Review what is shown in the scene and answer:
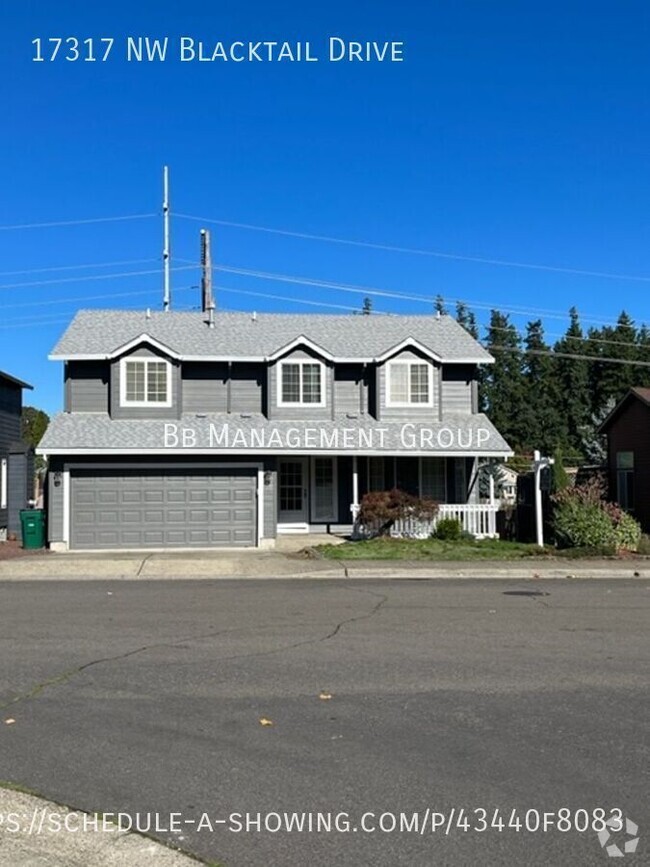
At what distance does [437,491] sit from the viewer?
27656mm

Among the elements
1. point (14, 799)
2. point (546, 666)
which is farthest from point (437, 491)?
point (14, 799)

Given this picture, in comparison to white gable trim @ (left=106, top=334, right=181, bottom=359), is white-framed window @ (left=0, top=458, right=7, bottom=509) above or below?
below

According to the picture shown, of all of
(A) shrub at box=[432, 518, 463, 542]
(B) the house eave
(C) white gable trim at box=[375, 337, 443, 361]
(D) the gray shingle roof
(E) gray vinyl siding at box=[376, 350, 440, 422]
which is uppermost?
(D) the gray shingle roof

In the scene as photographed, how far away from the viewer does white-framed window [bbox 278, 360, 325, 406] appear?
87.9 ft

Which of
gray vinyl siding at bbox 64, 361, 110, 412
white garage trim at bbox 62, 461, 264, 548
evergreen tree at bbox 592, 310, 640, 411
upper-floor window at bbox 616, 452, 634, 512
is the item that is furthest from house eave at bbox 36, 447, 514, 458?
evergreen tree at bbox 592, 310, 640, 411

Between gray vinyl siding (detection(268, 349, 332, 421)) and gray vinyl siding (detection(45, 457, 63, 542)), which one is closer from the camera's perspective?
gray vinyl siding (detection(45, 457, 63, 542))

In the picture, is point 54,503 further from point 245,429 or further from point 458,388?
point 458,388

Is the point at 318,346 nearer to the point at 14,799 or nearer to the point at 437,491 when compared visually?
the point at 437,491

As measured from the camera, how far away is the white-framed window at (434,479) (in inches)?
1085

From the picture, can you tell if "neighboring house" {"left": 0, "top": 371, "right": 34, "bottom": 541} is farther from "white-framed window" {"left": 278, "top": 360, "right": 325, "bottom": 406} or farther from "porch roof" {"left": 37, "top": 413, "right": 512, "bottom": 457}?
"white-framed window" {"left": 278, "top": 360, "right": 325, "bottom": 406}

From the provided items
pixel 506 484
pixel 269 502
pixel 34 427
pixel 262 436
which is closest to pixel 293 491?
pixel 262 436

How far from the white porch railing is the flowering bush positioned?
307 cm

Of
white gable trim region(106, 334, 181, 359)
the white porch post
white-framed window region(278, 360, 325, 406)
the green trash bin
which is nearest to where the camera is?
the green trash bin

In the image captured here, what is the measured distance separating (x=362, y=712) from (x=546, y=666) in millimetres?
2584
